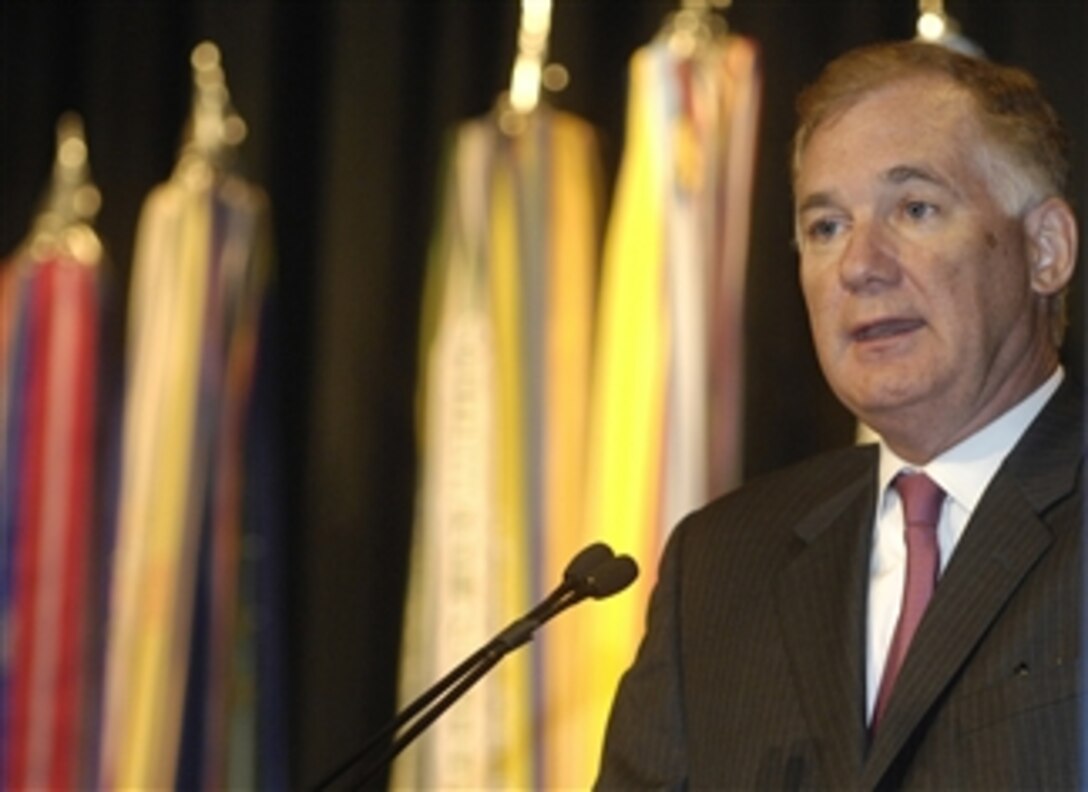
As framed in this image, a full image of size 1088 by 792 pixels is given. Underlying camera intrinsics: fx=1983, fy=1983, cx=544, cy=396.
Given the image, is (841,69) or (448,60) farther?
(448,60)

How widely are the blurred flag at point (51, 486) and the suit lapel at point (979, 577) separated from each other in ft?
5.57

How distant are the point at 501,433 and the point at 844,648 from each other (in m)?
1.03

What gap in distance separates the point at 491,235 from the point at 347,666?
73 centimetres

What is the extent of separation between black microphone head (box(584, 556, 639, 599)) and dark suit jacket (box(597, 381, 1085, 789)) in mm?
248

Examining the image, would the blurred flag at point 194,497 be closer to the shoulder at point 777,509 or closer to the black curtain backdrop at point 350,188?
the black curtain backdrop at point 350,188

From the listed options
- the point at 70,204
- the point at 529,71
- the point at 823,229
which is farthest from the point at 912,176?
the point at 70,204

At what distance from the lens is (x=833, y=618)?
226 centimetres

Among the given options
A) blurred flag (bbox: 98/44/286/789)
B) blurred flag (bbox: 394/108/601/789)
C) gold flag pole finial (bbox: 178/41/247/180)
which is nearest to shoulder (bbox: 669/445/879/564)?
blurred flag (bbox: 394/108/601/789)

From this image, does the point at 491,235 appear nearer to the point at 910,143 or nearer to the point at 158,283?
the point at 158,283

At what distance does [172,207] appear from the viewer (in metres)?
3.37

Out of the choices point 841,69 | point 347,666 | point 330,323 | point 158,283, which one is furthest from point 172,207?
point 841,69

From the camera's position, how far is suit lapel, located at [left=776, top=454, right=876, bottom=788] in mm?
2135

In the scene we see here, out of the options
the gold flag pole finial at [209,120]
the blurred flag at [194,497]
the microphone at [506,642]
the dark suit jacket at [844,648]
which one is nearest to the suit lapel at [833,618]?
the dark suit jacket at [844,648]

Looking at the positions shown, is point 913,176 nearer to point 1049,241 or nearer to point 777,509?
point 1049,241
